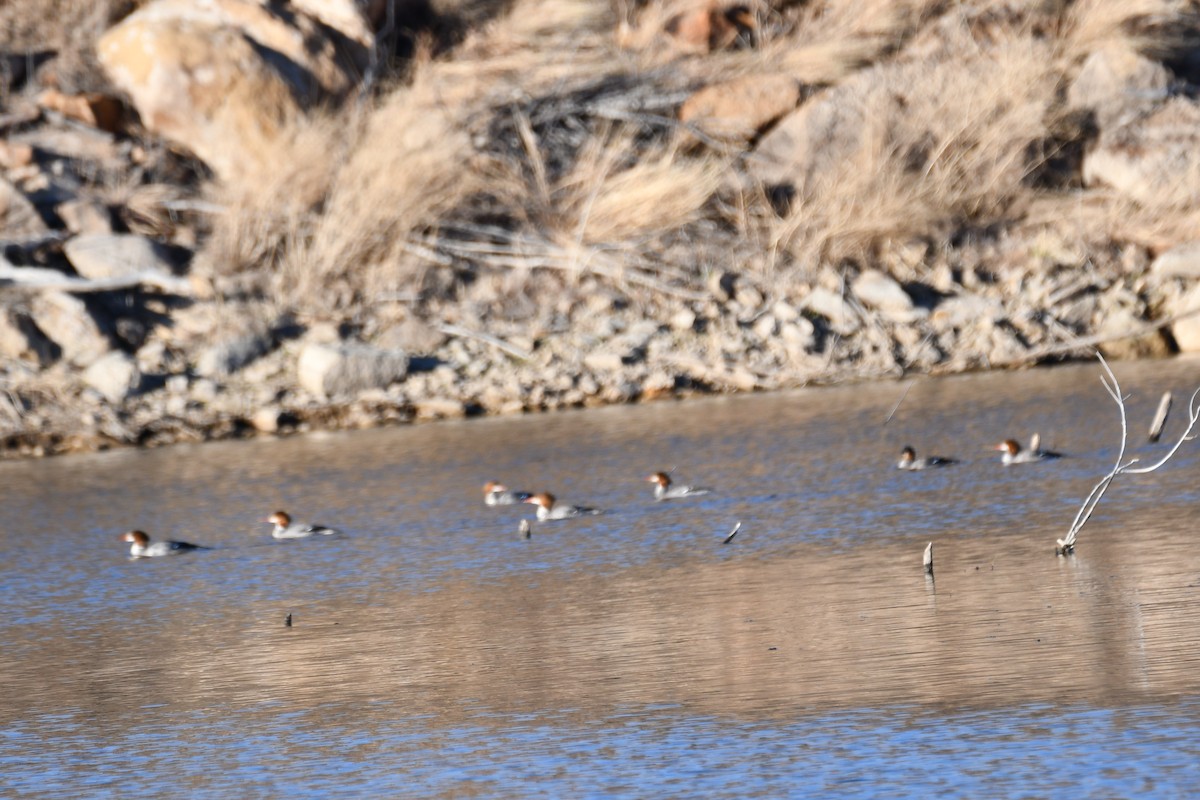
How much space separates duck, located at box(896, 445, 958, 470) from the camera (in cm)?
1352

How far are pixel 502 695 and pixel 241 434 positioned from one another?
1142 centimetres

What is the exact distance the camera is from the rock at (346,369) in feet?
62.4

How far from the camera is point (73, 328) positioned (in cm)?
2003

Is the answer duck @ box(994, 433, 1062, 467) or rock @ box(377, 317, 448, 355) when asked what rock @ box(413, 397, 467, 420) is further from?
duck @ box(994, 433, 1062, 467)

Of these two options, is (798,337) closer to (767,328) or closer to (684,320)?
(767,328)

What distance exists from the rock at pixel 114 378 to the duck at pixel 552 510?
7554 millimetres

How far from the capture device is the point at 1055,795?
591cm

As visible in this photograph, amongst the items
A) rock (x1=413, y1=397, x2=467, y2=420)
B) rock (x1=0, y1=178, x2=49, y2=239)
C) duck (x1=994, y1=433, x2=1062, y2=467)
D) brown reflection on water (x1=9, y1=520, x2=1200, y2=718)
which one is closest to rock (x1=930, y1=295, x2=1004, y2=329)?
rock (x1=413, y1=397, x2=467, y2=420)

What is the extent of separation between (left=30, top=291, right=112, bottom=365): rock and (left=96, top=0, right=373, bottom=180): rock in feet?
9.20

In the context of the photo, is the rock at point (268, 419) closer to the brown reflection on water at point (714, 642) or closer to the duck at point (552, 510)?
the duck at point (552, 510)

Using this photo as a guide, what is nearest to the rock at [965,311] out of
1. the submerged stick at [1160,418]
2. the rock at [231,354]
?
the submerged stick at [1160,418]

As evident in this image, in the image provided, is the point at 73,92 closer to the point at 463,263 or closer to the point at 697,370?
the point at 463,263

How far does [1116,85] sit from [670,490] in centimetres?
1173

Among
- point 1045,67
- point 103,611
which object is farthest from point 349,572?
point 1045,67
